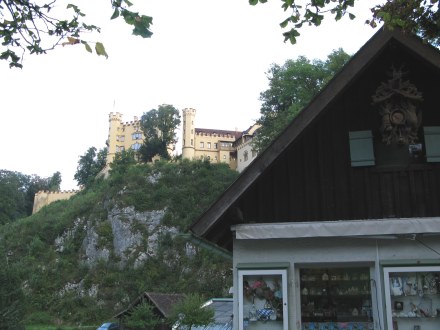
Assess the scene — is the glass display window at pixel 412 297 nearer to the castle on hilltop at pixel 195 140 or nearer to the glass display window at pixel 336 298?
the glass display window at pixel 336 298

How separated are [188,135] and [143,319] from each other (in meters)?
72.5

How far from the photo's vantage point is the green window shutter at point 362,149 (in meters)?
8.76

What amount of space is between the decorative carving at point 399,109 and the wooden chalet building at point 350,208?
0.02 meters

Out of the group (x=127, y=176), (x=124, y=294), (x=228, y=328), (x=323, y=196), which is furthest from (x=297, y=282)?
(x=127, y=176)

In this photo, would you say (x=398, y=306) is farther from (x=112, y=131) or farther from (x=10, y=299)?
(x=112, y=131)

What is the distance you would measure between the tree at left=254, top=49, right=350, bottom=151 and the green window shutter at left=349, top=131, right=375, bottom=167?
2833 centimetres

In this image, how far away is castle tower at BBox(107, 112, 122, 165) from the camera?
4200 inches

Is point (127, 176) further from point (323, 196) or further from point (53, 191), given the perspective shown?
point (323, 196)

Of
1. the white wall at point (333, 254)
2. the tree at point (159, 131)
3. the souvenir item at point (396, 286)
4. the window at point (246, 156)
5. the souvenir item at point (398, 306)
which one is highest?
the tree at point (159, 131)

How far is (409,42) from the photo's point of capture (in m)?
8.48

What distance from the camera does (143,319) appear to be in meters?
28.8

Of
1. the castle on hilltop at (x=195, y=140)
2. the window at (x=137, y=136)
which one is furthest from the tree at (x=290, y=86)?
the window at (x=137, y=136)

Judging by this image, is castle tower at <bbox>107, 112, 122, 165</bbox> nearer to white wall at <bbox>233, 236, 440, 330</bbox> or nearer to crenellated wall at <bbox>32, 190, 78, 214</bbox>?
crenellated wall at <bbox>32, 190, 78, 214</bbox>

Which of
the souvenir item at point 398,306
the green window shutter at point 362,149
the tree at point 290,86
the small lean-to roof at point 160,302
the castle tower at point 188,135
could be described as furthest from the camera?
the castle tower at point 188,135
